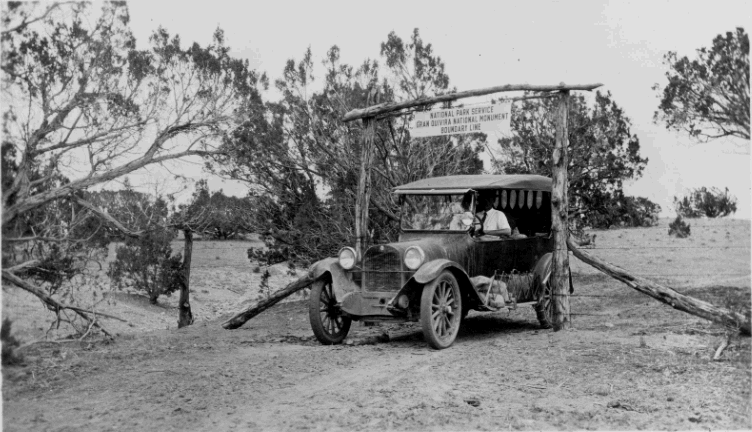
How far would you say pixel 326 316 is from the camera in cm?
928

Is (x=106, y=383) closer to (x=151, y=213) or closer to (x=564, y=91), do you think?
(x=151, y=213)

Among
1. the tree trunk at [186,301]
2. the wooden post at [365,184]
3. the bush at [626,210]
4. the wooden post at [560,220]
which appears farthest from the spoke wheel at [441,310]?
the tree trunk at [186,301]

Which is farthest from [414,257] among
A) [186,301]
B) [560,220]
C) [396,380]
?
[186,301]

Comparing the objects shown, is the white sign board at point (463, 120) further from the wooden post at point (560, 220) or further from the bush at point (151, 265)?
the bush at point (151, 265)

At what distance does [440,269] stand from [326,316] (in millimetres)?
1872

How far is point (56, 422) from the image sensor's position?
532 cm

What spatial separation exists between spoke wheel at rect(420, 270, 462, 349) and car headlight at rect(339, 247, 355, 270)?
1237mm

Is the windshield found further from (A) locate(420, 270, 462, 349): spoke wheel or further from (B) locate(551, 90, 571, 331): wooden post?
(B) locate(551, 90, 571, 331): wooden post

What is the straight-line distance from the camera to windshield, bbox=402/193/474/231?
9.33 m

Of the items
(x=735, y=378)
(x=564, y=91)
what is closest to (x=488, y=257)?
(x=564, y=91)

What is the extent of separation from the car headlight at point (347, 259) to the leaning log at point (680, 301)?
3162 millimetres

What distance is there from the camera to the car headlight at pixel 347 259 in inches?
357

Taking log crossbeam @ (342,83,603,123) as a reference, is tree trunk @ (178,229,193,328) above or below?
below

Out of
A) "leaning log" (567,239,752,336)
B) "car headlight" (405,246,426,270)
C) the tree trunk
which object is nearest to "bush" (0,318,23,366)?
"car headlight" (405,246,426,270)
